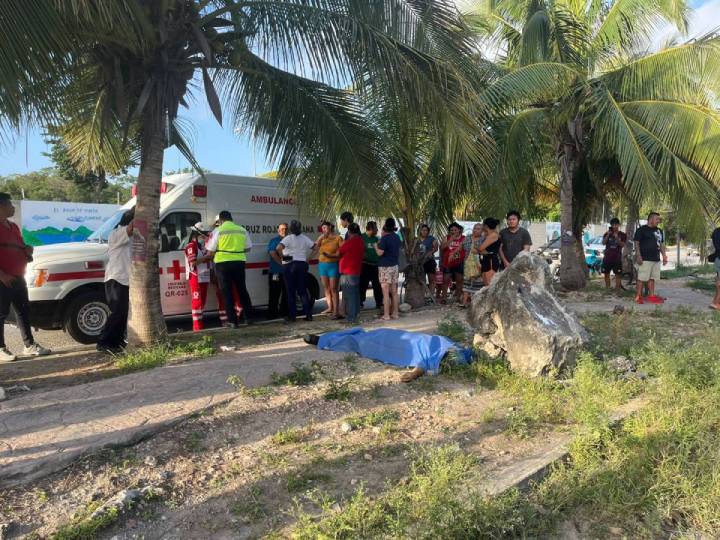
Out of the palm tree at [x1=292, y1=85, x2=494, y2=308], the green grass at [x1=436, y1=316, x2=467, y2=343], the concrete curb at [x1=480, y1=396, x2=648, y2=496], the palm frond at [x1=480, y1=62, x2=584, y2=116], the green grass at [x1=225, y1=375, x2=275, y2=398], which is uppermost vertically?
the palm frond at [x1=480, y1=62, x2=584, y2=116]

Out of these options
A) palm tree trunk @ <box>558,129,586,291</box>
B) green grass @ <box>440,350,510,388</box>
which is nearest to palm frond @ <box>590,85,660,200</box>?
palm tree trunk @ <box>558,129,586,291</box>

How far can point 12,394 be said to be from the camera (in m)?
4.97

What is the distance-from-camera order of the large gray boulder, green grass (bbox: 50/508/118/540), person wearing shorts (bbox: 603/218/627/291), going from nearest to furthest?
green grass (bbox: 50/508/118/540)
the large gray boulder
person wearing shorts (bbox: 603/218/627/291)

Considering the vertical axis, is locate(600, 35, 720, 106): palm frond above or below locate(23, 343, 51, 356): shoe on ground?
above

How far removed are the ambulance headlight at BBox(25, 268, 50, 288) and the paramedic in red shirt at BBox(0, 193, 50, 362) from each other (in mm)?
502

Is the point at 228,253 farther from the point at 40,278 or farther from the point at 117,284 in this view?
the point at 40,278

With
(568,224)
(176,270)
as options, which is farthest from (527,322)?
(568,224)

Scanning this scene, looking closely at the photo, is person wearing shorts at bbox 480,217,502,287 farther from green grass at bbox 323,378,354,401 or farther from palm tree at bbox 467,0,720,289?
green grass at bbox 323,378,354,401

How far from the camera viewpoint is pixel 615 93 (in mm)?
10422

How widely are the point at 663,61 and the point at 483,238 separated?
4769 millimetres

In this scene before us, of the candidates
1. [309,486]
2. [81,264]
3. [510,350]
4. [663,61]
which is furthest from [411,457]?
[663,61]

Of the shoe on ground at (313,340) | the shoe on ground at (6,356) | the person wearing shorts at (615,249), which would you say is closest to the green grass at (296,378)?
the shoe on ground at (313,340)

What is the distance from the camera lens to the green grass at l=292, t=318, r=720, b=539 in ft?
9.41

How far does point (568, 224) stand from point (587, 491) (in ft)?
32.3
